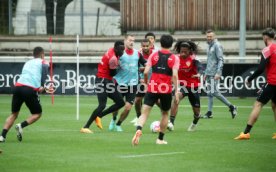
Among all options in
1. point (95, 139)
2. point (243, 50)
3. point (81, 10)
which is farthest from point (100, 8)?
point (95, 139)


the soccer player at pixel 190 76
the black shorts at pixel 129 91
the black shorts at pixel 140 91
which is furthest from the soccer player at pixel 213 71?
the black shorts at pixel 129 91

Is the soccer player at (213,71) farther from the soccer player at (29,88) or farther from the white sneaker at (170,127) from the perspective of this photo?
the soccer player at (29,88)

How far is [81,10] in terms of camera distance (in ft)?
109

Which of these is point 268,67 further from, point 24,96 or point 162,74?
point 24,96

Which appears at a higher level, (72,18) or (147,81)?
(72,18)

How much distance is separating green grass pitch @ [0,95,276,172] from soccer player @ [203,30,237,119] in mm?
848

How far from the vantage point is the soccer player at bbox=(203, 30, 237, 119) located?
→ 21.3 meters

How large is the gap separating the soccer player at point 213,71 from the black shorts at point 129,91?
395 centimetres

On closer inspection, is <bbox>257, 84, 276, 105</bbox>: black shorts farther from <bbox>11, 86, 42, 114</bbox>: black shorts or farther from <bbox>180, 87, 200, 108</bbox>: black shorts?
<bbox>11, 86, 42, 114</bbox>: black shorts

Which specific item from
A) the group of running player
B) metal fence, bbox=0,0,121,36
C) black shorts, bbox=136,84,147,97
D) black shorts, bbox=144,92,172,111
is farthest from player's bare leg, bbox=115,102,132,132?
metal fence, bbox=0,0,121,36

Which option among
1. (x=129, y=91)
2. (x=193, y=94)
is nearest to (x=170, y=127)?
(x=193, y=94)

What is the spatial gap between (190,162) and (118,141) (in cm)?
315

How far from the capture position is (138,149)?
14.2 m

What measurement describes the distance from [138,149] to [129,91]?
12.6 feet
